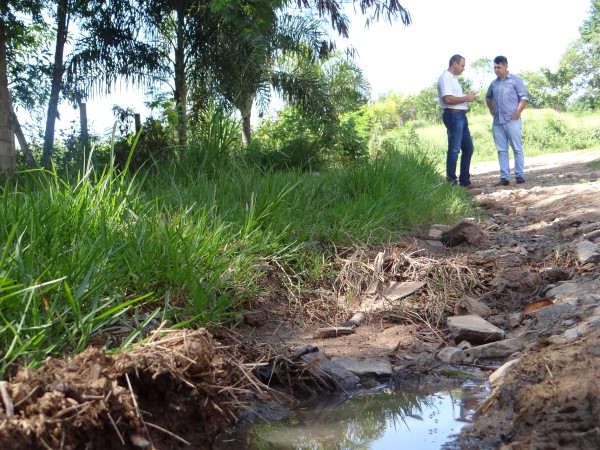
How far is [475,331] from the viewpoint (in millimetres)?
3330

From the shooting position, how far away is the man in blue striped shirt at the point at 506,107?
9.73 metres

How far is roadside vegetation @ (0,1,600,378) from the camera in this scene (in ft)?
8.02

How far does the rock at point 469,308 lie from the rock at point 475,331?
28 cm

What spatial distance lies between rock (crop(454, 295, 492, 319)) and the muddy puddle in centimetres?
95

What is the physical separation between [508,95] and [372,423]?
811 centimetres

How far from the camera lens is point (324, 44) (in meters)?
12.2

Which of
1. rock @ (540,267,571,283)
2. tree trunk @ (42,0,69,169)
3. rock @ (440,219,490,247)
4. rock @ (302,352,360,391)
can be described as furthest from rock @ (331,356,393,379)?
tree trunk @ (42,0,69,169)

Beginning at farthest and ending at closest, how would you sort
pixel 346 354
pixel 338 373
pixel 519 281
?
pixel 519 281, pixel 346 354, pixel 338 373

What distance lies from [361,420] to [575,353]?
0.77 m

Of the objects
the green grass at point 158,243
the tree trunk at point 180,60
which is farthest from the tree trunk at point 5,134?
the tree trunk at point 180,60

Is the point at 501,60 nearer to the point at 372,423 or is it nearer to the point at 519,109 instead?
the point at 519,109

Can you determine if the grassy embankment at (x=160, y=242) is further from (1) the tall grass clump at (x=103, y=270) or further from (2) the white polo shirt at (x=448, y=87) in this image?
(2) the white polo shirt at (x=448, y=87)

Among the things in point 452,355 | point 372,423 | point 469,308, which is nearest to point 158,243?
point 372,423

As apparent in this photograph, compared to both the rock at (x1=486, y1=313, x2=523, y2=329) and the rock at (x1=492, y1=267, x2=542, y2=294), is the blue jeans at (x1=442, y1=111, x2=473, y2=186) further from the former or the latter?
the rock at (x1=486, y1=313, x2=523, y2=329)
